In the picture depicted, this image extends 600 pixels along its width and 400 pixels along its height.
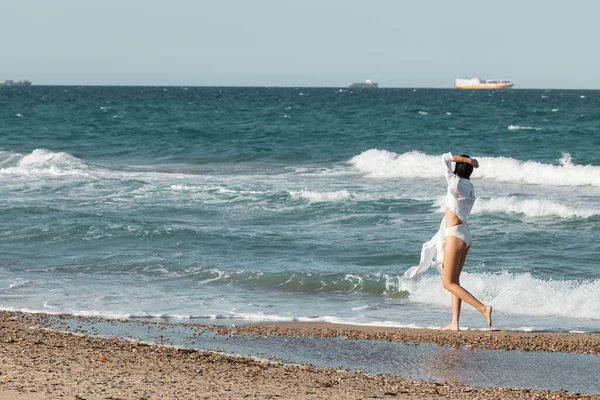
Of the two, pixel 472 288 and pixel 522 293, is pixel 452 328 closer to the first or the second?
pixel 522 293

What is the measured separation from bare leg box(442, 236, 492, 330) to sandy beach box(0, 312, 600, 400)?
6.46 ft

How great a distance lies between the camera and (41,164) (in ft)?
95.2

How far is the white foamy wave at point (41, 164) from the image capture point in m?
26.7

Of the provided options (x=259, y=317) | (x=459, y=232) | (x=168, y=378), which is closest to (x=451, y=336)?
(x=459, y=232)

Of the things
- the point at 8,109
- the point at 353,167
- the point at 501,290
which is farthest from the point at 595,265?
the point at 8,109

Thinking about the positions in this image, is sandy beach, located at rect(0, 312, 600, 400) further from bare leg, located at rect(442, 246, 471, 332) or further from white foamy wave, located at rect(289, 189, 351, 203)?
white foamy wave, located at rect(289, 189, 351, 203)

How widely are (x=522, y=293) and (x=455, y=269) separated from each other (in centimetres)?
243

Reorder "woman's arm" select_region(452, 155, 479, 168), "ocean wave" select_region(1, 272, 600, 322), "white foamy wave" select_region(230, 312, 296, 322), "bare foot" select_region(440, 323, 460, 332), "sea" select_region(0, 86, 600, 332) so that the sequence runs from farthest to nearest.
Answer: "sea" select_region(0, 86, 600, 332)
"ocean wave" select_region(1, 272, 600, 322)
"white foamy wave" select_region(230, 312, 296, 322)
"bare foot" select_region(440, 323, 460, 332)
"woman's arm" select_region(452, 155, 479, 168)

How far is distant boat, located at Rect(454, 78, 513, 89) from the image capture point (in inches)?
5994

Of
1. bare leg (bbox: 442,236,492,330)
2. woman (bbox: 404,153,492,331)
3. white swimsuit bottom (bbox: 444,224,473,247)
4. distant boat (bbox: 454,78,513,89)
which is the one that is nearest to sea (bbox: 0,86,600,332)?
bare leg (bbox: 442,236,492,330)

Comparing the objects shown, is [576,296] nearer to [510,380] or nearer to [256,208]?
[510,380]

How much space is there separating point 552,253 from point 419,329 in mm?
5454

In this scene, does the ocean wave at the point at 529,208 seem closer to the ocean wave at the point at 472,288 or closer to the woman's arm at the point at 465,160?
the ocean wave at the point at 472,288

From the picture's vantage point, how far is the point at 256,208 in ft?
63.5
